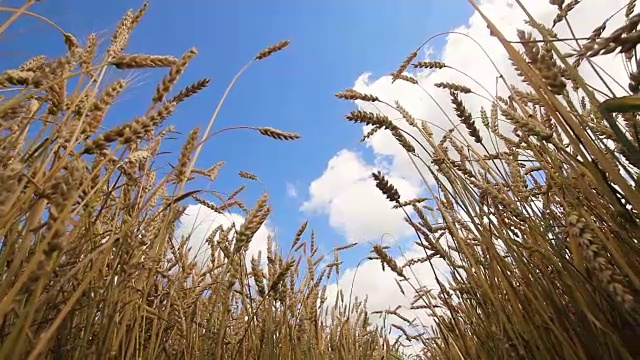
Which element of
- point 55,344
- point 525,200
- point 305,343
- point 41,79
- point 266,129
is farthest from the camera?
point 305,343

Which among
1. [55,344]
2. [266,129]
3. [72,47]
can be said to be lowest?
[55,344]

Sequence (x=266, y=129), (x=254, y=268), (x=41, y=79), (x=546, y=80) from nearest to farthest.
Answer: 1. (x=546, y=80)
2. (x=41, y=79)
3. (x=266, y=129)
4. (x=254, y=268)

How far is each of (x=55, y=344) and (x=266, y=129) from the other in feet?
2.70

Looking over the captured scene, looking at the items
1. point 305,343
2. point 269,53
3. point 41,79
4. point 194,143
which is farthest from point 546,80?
point 305,343

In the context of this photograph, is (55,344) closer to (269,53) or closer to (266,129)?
(266,129)

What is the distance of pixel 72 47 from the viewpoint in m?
1.40

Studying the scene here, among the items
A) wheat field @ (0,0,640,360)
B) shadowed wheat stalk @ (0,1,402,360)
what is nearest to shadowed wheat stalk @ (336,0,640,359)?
wheat field @ (0,0,640,360)

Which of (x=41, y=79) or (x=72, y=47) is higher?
(x=72, y=47)

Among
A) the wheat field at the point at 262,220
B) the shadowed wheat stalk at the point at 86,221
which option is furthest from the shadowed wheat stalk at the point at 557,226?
the shadowed wheat stalk at the point at 86,221

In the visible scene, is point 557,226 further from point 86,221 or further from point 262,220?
point 86,221

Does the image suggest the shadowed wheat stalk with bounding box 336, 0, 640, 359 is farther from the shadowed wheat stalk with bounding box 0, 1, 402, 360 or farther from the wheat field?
the shadowed wheat stalk with bounding box 0, 1, 402, 360

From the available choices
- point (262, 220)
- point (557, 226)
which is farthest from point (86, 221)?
point (557, 226)

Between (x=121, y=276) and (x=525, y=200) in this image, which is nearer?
(x=121, y=276)

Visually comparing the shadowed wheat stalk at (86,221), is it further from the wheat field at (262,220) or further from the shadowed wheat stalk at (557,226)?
the shadowed wheat stalk at (557,226)
